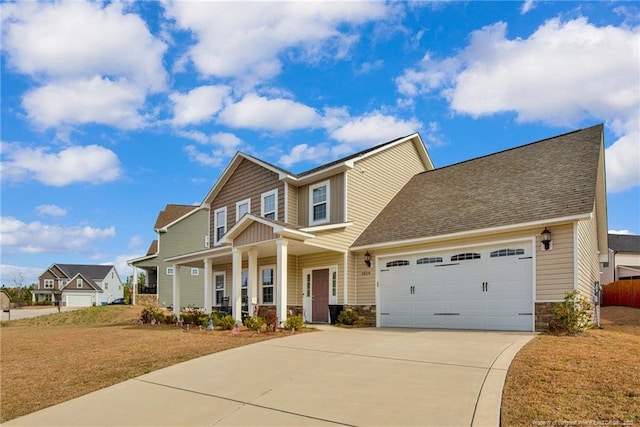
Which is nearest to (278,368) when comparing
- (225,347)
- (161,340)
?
(225,347)

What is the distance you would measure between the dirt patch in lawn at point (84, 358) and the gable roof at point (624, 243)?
37.4 metres

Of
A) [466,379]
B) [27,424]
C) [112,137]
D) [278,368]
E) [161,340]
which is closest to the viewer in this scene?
[27,424]

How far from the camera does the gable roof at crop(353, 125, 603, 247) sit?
12.7m

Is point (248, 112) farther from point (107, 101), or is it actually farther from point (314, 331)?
point (314, 331)

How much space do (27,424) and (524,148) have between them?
1693cm

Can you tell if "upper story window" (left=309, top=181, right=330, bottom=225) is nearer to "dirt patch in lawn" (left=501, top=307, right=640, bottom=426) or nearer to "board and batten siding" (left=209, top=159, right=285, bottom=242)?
"board and batten siding" (left=209, top=159, right=285, bottom=242)

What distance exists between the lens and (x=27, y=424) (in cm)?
577

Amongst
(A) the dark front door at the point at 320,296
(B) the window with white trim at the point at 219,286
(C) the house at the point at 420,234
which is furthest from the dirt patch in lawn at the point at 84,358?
(B) the window with white trim at the point at 219,286

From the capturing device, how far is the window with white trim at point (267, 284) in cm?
1889

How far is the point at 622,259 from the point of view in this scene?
38.2 m

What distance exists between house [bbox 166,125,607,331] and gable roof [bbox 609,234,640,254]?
2252 cm

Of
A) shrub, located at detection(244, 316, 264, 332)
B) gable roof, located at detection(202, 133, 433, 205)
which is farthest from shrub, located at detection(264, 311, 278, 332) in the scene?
gable roof, located at detection(202, 133, 433, 205)

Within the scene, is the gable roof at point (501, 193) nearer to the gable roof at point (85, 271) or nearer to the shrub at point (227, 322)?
the shrub at point (227, 322)

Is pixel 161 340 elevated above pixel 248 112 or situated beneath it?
situated beneath
